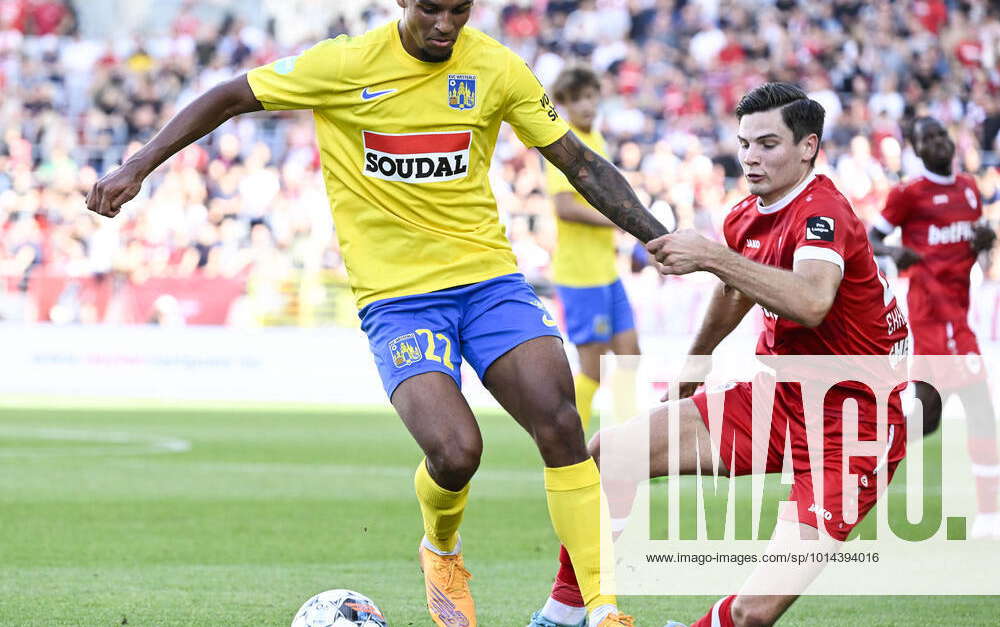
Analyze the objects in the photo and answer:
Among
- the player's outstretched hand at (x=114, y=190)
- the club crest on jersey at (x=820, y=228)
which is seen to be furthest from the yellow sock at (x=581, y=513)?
the player's outstretched hand at (x=114, y=190)

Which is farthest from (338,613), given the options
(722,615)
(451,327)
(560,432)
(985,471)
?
(985,471)

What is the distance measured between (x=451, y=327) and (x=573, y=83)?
16.7ft

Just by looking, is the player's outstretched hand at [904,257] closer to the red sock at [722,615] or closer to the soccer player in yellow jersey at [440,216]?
the soccer player in yellow jersey at [440,216]

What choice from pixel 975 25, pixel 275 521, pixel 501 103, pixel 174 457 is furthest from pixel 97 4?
pixel 501 103

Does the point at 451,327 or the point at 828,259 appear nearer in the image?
the point at 828,259

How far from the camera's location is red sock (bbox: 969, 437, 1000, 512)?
29.6ft

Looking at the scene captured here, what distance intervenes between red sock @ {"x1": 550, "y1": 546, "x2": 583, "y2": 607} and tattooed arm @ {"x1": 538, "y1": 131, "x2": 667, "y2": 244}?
134 centimetres

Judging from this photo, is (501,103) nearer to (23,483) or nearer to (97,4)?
(23,483)

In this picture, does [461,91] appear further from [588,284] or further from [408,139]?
[588,284]

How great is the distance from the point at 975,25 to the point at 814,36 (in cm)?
252

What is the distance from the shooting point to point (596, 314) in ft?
36.2

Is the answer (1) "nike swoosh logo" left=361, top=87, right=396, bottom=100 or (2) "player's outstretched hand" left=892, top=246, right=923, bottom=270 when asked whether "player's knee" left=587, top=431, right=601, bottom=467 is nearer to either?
(1) "nike swoosh logo" left=361, top=87, right=396, bottom=100

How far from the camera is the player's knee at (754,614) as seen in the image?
196 inches

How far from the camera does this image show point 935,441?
14695 mm
